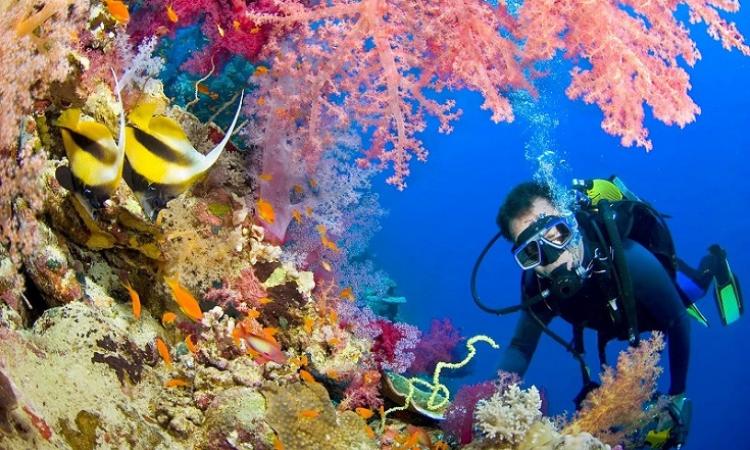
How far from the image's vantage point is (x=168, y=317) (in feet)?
10.1

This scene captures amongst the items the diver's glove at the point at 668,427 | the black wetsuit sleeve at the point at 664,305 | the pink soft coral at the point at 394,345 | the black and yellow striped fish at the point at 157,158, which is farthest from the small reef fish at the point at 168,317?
the black wetsuit sleeve at the point at 664,305

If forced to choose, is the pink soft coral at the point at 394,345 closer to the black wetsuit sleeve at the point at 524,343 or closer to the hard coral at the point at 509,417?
the hard coral at the point at 509,417

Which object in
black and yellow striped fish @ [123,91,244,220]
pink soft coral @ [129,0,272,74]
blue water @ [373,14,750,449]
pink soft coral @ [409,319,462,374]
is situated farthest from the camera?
blue water @ [373,14,750,449]

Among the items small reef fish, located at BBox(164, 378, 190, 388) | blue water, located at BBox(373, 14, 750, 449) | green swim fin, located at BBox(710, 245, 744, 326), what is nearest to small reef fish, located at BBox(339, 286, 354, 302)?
small reef fish, located at BBox(164, 378, 190, 388)

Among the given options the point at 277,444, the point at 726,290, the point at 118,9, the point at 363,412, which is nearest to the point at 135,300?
the point at 277,444

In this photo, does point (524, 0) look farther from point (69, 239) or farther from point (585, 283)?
point (69, 239)

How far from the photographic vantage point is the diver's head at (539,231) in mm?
4082

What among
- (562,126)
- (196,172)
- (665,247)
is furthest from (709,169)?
(196,172)

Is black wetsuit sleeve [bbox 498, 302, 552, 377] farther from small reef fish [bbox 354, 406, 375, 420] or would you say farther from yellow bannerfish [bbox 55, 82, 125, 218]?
yellow bannerfish [bbox 55, 82, 125, 218]

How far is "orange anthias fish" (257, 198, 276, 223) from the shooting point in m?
3.46

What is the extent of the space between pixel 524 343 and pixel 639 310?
3.51ft

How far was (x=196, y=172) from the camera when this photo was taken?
2.12 meters

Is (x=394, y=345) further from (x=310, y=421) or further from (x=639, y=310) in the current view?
(x=639, y=310)

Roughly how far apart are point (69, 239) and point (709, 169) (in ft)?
256
